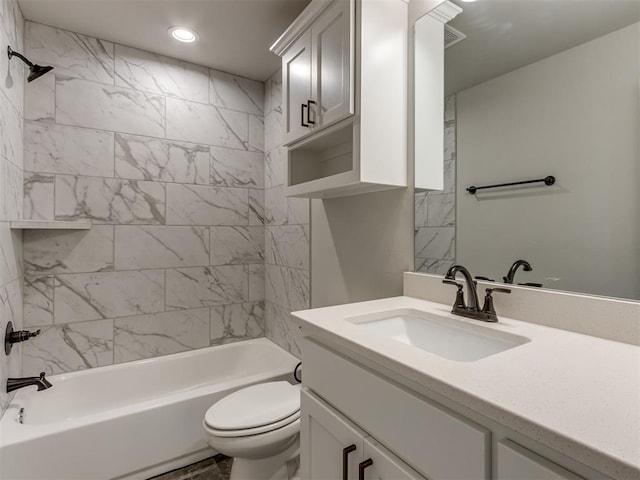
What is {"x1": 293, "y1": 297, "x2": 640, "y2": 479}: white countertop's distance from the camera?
0.44 metres

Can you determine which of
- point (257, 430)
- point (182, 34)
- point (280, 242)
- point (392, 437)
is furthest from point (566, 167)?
point (182, 34)

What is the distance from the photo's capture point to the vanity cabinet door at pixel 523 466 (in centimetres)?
47

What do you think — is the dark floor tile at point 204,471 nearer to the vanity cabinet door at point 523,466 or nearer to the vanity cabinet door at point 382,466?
the vanity cabinet door at point 382,466

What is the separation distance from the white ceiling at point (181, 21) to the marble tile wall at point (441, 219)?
48.1 inches

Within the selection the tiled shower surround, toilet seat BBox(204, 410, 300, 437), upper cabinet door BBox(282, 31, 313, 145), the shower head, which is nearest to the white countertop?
toilet seat BBox(204, 410, 300, 437)

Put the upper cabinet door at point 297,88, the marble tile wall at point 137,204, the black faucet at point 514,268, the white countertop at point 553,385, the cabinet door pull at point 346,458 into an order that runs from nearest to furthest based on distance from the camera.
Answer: the white countertop at point 553,385, the cabinet door pull at point 346,458, the black faucet at point 514,268, the upper cabinet door at point 297,88, the marble tile wall at point 137,204

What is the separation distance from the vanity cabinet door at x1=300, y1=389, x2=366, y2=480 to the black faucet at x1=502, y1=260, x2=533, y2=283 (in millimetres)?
698

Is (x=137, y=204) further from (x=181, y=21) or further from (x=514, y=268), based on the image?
(x=514, y=268)

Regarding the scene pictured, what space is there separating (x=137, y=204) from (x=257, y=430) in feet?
5.62

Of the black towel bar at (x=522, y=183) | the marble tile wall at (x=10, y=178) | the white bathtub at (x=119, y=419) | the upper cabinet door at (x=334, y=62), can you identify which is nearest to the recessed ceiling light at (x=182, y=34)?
the marble tile wall at (x=10, y=178)

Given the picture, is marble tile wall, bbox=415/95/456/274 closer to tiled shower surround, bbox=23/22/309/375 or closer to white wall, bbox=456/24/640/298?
white wall, bbox=456/24/640/298

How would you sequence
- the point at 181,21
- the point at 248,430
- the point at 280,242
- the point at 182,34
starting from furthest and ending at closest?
1. the point at 280,242
2. the point at 182,34
3. the point at 181,21
4. the point at 248,430

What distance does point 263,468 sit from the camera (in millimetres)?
1585

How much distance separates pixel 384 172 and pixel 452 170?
0.89ft
